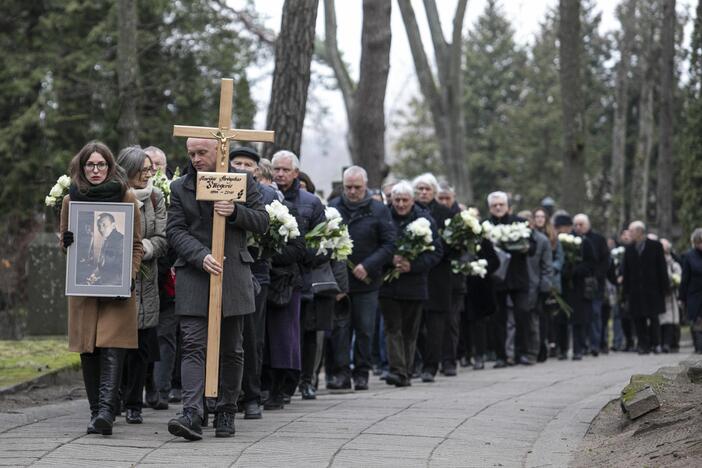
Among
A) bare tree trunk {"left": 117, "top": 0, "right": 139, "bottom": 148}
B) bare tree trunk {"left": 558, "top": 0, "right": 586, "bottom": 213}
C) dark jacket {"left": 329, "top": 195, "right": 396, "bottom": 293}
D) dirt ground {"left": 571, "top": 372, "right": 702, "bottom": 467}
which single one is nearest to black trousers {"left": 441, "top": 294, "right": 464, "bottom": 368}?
dark jacket {"left": 329, "top": 195, "right": 396, "bottom": 293}

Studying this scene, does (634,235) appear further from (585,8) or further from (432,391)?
(585,8)

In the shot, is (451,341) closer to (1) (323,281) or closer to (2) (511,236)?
(2) (511,236)

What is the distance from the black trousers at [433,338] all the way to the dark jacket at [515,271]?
10.2ft

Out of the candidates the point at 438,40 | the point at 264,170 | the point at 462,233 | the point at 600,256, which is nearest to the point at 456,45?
the point at 438,40

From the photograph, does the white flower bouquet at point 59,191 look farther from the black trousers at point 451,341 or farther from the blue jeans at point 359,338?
the black trousers at point 451,341

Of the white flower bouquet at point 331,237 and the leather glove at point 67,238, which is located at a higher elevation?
the white flower bouquet at point 331,237

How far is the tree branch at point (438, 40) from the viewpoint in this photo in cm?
2992

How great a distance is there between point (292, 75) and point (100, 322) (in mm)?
7650

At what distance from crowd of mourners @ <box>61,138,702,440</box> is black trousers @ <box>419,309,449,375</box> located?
0.02 metres

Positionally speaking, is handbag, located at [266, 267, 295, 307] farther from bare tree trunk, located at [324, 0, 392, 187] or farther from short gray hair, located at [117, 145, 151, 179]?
bare tree trunk, located at [324, 0, 392, 187]

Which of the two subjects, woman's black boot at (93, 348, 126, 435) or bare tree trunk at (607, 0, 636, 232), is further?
bare tree trunk at (607, 0, 636, 232)

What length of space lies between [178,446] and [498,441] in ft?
7.13

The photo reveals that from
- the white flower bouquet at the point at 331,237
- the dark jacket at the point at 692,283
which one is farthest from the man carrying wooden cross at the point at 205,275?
the dark jacket at the point at 692,283

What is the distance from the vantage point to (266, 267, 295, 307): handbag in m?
12.0
